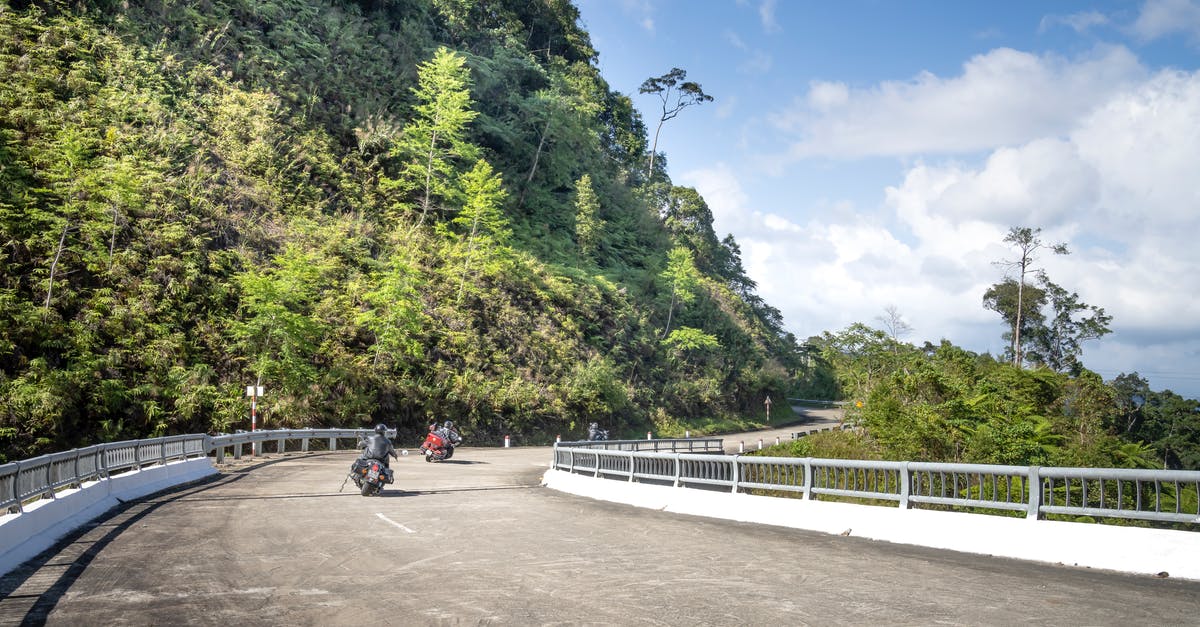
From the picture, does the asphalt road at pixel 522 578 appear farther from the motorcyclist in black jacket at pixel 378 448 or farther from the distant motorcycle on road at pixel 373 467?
the motorcyclist in black jacket at pixel 378 448

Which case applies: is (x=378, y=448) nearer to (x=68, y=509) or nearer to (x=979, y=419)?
(x=68, y=509)

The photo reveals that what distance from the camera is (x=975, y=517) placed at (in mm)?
10938

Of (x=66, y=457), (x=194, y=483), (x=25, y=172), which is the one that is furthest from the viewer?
(x=25, y=172)

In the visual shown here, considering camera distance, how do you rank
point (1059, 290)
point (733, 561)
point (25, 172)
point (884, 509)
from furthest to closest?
point (1059, 290), point (25, 172), point (884, 509), point (733, 561)

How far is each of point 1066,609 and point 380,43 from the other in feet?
208

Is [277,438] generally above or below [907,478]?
below

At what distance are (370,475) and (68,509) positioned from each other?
6.32 metres

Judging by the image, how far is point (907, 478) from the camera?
1230 cm

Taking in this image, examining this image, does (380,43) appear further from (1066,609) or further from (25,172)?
(1066,609)

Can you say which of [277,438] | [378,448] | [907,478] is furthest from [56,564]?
Result: [277,438]

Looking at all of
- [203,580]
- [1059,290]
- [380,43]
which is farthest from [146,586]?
[1059,290]

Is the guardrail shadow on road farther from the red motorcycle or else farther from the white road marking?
the red motorcycle

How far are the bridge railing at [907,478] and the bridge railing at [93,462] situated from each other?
430 inches

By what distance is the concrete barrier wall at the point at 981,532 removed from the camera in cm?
884
